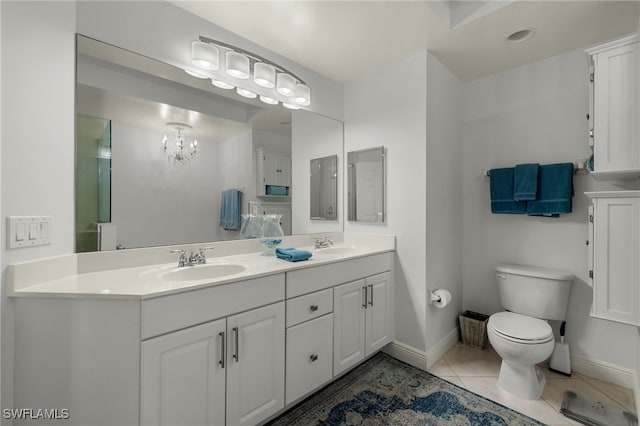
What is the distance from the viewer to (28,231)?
3.49 ft

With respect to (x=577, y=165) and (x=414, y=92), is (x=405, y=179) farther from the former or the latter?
(x=577, y=165)

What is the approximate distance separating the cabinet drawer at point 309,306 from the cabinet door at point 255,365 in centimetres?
7

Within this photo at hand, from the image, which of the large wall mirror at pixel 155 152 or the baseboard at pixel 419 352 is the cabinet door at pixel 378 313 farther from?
the large wall mirror at pixel 155 152

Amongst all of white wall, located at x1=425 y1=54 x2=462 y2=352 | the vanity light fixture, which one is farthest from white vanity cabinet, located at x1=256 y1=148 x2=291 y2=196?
white wall, located at x1=425 y1=54 x2=462 y2=352

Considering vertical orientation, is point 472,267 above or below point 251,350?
above

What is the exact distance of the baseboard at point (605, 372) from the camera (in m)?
1.79

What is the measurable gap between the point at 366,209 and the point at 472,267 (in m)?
1.09

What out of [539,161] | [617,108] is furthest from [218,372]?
[539,161]

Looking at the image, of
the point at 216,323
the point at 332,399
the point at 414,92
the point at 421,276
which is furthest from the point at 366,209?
the point at 216,323

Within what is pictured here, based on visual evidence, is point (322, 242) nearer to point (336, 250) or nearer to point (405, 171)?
point (336, 250)

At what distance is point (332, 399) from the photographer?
1679mm

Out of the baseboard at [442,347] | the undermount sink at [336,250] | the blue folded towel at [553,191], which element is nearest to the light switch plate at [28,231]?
the undermount sink at [336,250]

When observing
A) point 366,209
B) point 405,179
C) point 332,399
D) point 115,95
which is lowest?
point 332,399

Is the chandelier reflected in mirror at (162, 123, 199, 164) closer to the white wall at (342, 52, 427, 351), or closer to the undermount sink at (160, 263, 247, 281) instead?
the undermount sink at (160, 263, 247, 281)
